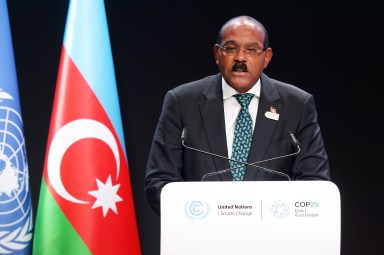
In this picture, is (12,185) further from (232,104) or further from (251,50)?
(251,50)

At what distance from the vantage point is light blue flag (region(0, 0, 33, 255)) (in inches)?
124

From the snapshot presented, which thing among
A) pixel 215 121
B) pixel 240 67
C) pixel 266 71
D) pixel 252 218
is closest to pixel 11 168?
pixel 215 121

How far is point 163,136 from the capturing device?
2422mm

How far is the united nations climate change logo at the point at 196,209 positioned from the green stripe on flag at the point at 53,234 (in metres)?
1.53

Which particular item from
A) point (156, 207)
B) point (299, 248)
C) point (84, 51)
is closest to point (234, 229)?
point (299, 248)

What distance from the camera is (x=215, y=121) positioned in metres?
2.42

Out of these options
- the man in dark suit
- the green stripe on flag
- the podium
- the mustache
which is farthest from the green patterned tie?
the green stripe on flag

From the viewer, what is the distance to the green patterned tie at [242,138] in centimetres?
234

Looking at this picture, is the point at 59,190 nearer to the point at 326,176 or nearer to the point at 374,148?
the point at 326,176

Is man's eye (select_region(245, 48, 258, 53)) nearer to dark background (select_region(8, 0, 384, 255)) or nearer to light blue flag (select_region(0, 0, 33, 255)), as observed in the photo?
light blue flag (select_region(0, 0, 33, 255))

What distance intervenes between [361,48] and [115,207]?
1.70 m

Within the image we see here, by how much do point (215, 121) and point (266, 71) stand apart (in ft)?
5.10

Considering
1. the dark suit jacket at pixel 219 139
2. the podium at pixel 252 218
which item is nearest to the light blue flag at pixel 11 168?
the dark suit jacket at pixel 219 139

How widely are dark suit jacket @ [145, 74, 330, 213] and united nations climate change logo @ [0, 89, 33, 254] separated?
3.34ft
